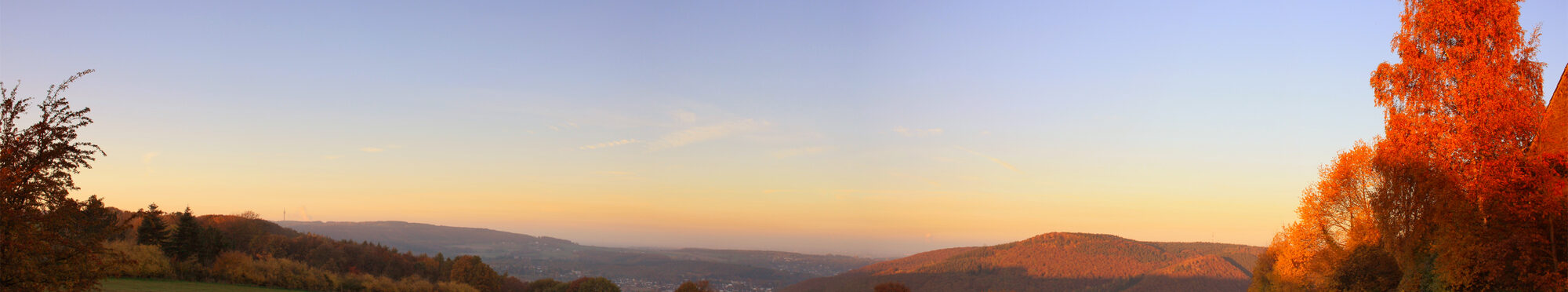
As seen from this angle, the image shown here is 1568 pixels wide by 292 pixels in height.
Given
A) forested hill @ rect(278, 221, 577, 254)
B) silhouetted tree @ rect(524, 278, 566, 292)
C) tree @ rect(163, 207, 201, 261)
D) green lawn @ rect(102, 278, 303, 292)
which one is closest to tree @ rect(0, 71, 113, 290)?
green lawn @ rect(102, 278, 303, 292)

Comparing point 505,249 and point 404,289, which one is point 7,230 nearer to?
point 404,289

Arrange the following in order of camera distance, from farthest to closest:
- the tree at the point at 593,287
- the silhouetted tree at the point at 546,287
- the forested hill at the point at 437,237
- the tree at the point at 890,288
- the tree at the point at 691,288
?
the forested hill at the point at 437,237
the tree at the point at 691,288
the tree at the point at 890,288
the silhouetted tree at the point at 546,287
the tree at the point at 593,287

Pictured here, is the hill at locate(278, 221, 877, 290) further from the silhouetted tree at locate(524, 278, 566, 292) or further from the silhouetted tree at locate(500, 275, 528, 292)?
the silhouetted tree at locate(524, 278, 566, 292)

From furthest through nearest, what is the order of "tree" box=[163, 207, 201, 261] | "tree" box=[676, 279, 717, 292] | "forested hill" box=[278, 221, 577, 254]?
"forested hill" box=[278, 221, 577, 254] < "tree" box=[676, 279, 717, 292] < "tree" box=[163, 207, 201, 261]

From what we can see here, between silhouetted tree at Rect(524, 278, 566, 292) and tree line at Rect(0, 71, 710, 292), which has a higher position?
tree line at Rect(0, 71, 710, 292)

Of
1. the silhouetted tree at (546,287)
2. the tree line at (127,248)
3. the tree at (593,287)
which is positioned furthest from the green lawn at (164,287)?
the silhouetted tree at (546,287)

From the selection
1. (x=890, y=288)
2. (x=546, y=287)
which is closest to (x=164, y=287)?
(x=546, y=287)

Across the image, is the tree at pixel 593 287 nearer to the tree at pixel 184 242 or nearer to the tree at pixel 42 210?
the tree at pixel 184 242

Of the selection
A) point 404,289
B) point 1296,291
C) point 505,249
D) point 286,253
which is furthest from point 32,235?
point 505,249

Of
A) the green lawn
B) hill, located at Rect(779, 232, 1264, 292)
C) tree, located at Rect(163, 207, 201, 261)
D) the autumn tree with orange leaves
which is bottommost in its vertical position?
hill, located at Rect(779, 232, 1264, 292)
